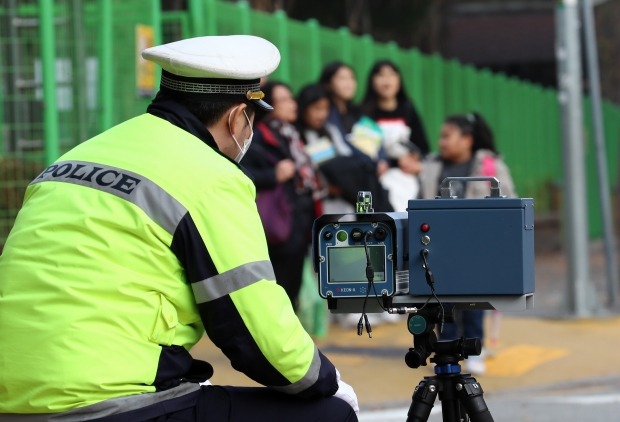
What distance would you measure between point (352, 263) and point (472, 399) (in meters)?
0.55

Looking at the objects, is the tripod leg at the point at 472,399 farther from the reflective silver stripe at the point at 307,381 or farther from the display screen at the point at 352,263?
the reflective silver stripe at the point at 307,381

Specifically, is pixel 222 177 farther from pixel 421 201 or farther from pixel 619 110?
pixel 619 110

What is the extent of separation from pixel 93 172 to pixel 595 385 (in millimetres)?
6705

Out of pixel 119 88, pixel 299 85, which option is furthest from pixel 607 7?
pixel 119 88

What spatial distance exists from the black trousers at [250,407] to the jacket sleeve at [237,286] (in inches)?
4.8

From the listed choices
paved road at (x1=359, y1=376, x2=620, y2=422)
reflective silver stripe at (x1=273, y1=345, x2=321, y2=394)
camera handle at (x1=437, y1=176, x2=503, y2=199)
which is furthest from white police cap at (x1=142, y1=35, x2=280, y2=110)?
paved road at (x1=359, y1=376, x2=620, y2=422)

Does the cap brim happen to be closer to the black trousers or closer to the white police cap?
the white police cap

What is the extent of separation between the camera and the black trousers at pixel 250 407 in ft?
12.4

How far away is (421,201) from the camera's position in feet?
13.2

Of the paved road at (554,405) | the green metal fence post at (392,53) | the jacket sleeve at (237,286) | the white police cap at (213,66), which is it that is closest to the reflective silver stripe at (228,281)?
the jacket sleeve at (237,286)

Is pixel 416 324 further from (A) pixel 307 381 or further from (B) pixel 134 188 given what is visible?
(B) pixel 134 188

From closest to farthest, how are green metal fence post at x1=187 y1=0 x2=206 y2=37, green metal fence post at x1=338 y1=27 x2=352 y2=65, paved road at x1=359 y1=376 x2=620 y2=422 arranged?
1. paved road at x1=359 y1=376 x2=620 y2=422
2. green metal fence post at x1=187 y1=0 x2=206 y2=37
3. green metal fence post at x1=338 y1=27 x2=352 y2=65

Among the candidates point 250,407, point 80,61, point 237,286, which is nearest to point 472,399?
point 250,407

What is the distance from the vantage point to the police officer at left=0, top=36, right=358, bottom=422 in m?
3.64
